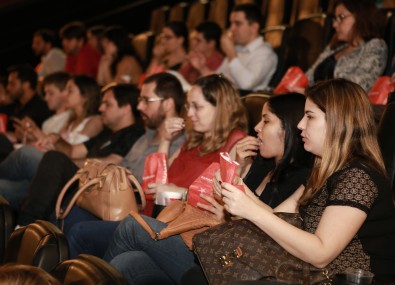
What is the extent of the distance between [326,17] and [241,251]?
9.61 feet

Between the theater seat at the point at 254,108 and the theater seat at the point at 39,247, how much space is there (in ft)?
5.13

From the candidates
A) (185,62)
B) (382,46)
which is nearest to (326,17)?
(382,46)

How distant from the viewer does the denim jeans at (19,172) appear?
479cm

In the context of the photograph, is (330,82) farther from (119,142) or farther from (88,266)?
(119,142)

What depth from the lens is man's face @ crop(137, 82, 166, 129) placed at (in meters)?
4.48

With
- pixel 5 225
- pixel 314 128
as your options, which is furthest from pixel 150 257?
pixel 314 128

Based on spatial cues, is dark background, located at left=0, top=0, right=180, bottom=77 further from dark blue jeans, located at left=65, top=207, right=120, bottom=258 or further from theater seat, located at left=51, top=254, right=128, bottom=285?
theater seat, located at left=51, top=254, right=128, bottom=285

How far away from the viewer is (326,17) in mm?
5094

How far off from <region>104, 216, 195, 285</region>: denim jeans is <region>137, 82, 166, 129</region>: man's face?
1.45m

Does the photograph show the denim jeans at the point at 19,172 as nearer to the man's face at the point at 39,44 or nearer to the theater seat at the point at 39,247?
the theater seat at the point at 39,247

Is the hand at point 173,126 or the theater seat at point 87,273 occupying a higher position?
the theater seat at point 87,273

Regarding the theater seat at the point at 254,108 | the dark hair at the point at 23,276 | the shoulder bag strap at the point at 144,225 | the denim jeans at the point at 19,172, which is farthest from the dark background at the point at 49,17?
the dark hair at the point at 23,276

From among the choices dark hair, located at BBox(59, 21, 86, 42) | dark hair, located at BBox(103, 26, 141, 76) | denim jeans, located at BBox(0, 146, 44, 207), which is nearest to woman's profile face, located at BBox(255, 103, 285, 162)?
denim jeans, located at BBox(0, 146, 44, 207)

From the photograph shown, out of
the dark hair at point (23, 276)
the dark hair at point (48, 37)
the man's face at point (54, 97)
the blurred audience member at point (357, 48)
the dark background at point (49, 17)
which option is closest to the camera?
the dark hair at point (23, 276)
